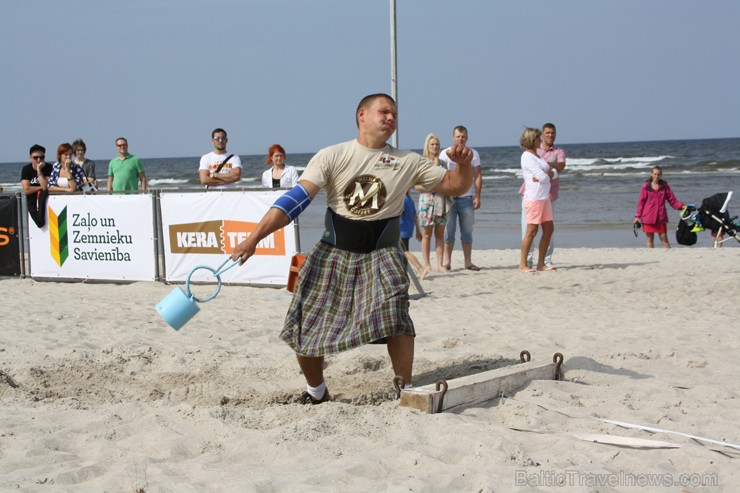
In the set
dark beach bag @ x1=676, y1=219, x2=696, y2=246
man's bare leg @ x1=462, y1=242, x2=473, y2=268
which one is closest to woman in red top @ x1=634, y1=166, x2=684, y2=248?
dark beach bag @ x1=676, y1=219, x2=696, y2=246

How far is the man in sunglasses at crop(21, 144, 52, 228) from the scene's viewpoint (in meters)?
11.1

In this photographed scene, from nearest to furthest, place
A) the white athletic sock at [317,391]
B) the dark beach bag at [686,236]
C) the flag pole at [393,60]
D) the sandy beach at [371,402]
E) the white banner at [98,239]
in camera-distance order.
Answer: the sandy beach at [371,402]
the white athletic sock at [317,391]
the white banner at [98,239]
the flag pole at [393,60]
the dark beach bag at [686,236]

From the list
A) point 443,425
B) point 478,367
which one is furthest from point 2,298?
point 443,425

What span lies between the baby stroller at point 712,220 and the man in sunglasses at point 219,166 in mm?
7524

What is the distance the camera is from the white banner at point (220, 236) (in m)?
9.73

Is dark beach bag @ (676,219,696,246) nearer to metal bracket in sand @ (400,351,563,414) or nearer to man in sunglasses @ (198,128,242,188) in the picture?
man in sunglasses @ (198,128,242,188)

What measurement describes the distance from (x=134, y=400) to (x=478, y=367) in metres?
Result: 2.23

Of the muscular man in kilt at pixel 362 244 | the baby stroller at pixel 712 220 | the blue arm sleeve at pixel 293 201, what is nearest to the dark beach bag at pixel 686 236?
the baby stroller at pixel 712 220

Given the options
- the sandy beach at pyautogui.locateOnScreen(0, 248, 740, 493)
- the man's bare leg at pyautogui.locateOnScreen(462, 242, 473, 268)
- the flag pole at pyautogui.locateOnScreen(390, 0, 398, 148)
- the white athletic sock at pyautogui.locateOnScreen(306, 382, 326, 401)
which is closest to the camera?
the sandy beach at pyautogui.locateOnScreen(0, 248, 740, 493)

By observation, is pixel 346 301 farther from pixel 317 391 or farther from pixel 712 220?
pixel 712 220

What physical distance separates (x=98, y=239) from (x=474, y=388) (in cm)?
722

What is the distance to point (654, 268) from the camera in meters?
11.3

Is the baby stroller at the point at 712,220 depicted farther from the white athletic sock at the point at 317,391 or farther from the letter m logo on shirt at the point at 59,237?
the white athletic sock at the point at 317,391

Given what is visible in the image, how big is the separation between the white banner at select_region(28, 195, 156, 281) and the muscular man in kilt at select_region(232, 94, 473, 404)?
6.12 metres
